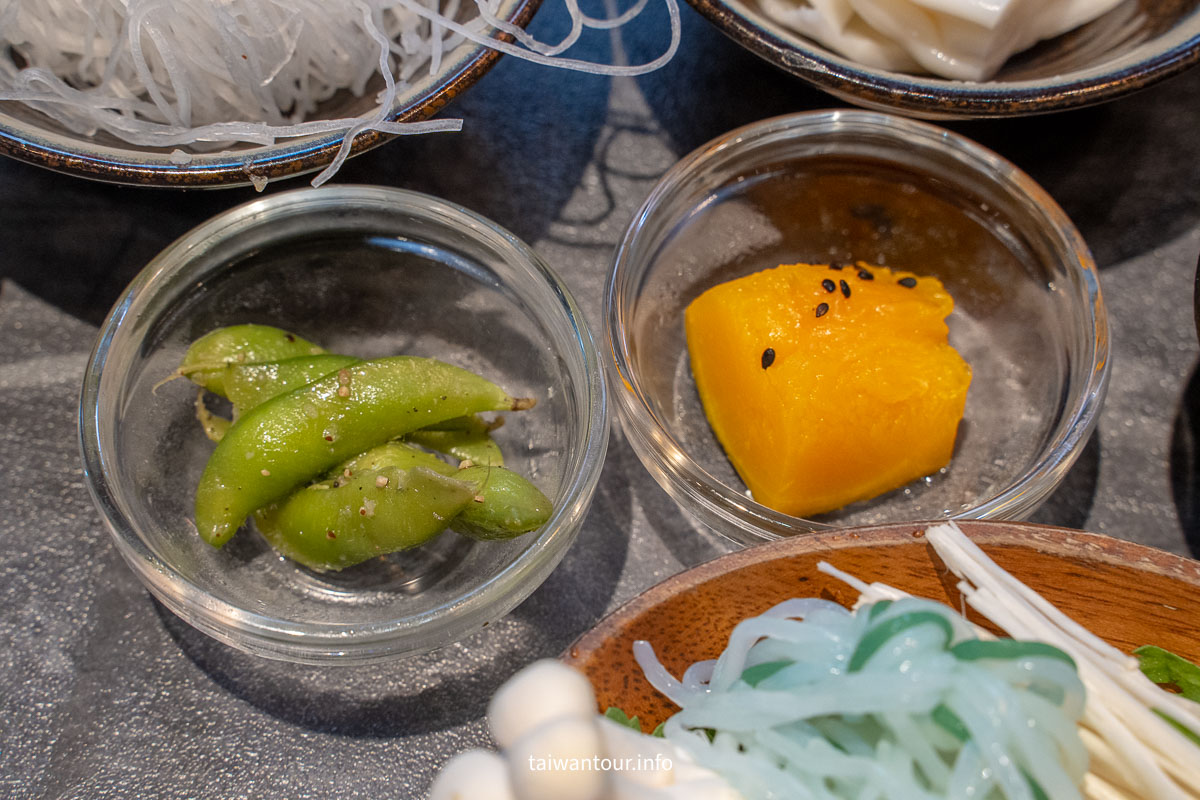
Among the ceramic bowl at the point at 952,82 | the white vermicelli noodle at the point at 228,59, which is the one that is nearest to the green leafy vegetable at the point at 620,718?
the white vermicelli noodle at the point at 228,59

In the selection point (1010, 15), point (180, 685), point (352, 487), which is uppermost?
point (1010, 15)

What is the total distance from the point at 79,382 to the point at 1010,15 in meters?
1.40

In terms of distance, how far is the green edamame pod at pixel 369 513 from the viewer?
95 cm

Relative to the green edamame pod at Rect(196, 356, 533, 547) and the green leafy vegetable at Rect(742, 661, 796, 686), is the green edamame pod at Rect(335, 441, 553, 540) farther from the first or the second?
the green leafy vegetable at Rect(742, 661, 796, 686)

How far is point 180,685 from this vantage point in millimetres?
1100

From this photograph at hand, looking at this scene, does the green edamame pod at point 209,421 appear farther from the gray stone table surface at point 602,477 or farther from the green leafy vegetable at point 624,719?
Answer: the green leafy vegetable at point 624,719

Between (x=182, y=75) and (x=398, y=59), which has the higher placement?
(x=398, y=59)

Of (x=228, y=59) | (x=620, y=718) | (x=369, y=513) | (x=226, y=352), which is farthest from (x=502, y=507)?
(x=228, y=59)

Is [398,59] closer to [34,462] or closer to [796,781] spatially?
[34,462]

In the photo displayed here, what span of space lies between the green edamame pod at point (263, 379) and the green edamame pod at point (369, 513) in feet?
0.43

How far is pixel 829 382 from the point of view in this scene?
1.06 meters

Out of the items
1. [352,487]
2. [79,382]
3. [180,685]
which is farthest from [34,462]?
[352,487]

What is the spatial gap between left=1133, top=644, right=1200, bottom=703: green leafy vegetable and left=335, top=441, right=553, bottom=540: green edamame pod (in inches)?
25.8

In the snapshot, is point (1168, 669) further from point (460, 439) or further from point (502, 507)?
point (460, 439)
